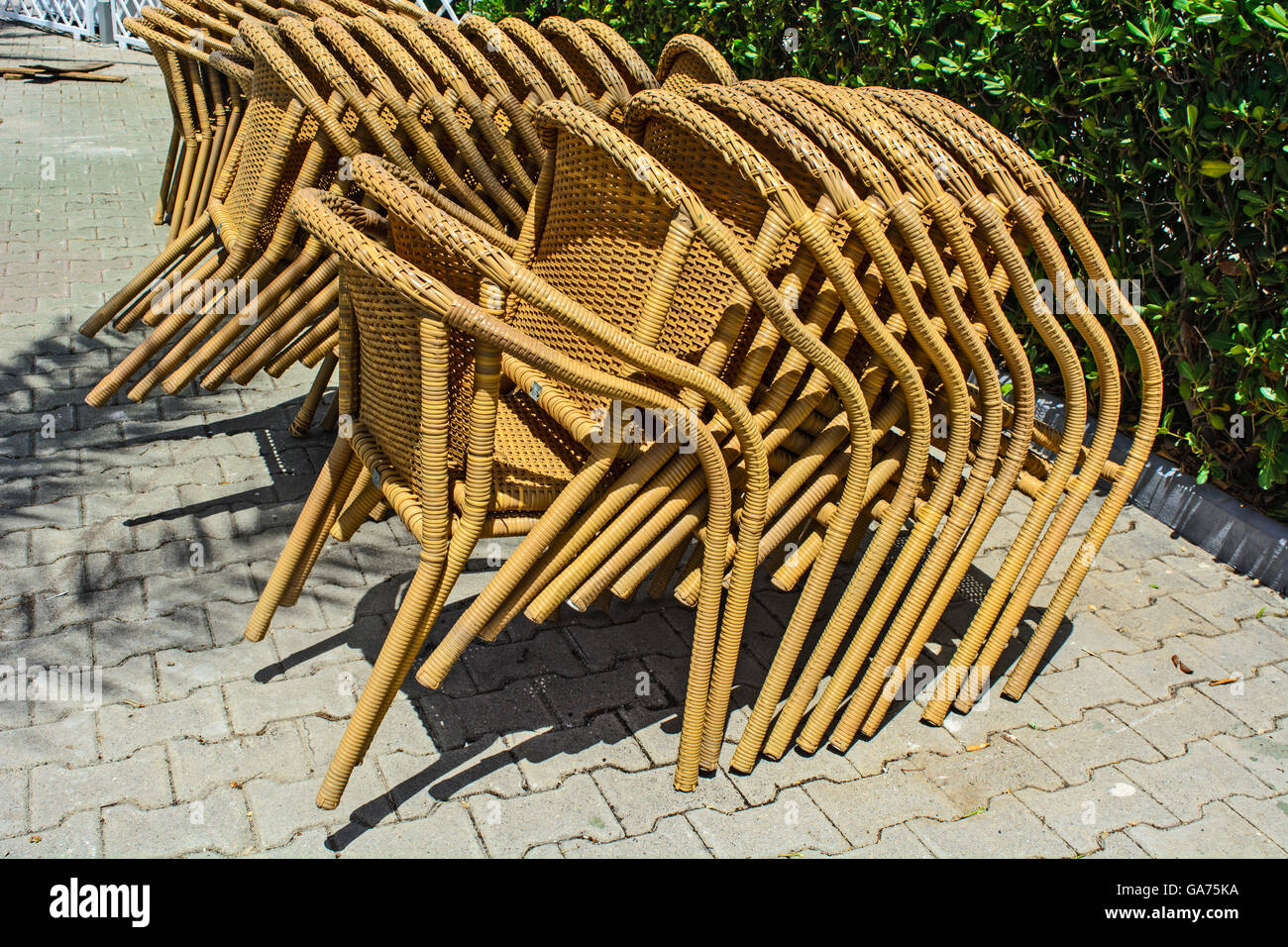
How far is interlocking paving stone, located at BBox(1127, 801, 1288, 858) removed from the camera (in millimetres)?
A: 2496

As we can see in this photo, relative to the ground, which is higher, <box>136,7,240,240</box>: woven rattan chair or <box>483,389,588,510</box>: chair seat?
<box>136,7,240,240</box>: woven rattan chair

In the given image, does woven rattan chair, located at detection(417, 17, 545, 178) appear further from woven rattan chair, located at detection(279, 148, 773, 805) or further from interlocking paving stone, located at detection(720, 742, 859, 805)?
interlocking paving stone, located at detection(720, 742, 859, 805)

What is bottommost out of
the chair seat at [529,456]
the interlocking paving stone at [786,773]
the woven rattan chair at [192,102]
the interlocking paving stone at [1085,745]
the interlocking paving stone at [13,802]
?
the interlocking paving stone at [13,802]

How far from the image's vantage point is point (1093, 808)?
8.54 feet

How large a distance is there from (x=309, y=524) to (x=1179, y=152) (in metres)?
2.88

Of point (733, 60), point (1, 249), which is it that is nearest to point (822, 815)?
point (733, 60)

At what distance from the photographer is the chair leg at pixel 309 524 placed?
2.76 m

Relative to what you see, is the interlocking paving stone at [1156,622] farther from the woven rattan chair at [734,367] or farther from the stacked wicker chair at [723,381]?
the woven rattan chair at [734,367]

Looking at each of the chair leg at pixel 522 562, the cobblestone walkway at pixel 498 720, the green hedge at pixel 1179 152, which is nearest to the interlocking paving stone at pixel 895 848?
the cobblestone walkway at pixel 498 720

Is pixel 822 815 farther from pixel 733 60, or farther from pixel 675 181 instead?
pixel 733 60

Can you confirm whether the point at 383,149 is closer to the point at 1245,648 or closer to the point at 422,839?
the point at 422,839

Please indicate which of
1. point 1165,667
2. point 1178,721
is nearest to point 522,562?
point 1178,721

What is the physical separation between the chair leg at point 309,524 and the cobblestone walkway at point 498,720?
224 mm

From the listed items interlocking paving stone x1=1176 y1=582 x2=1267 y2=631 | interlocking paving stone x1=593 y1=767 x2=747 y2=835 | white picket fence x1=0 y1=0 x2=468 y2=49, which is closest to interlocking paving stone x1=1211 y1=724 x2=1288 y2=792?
interlocking paving stone x1=1176 y1=582 x2=1267 y2=631
